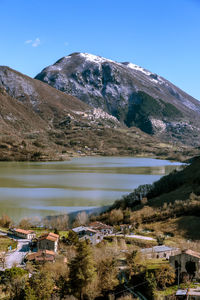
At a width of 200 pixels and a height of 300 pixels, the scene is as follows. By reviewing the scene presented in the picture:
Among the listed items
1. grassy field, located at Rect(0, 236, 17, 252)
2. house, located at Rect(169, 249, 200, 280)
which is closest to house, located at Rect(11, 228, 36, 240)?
grassy field, located at Rect(0, 236, 17, 252)

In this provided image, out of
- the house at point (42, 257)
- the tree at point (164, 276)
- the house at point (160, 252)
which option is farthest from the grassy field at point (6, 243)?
the tree at point (164, 276)

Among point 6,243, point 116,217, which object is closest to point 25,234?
point 6,243

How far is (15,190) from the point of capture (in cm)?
6712

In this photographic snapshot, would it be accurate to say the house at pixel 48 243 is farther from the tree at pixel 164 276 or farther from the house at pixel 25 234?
the tree at pixel 164 276

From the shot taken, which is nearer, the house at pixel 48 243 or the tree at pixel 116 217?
the house at pixel 48 243

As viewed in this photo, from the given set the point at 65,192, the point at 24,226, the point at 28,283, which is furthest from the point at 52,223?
the point at 65,192

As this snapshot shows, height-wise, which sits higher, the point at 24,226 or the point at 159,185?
the point at 159,185

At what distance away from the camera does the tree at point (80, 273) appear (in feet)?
51.7

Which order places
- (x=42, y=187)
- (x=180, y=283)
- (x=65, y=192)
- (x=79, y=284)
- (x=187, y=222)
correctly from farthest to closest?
1. (x=42, y=187)
2. (x=65, y=192)
3. (x=187, y=222)
4. (x=180, y=283)
5. (x=79, y=284)

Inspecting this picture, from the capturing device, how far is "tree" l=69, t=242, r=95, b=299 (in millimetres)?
15758

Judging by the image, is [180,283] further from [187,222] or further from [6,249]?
[187,222]

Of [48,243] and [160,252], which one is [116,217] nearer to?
[48,243]

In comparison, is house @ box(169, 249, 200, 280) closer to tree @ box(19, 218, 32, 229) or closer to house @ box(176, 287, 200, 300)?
house @ box(176, 287, 200, 300)

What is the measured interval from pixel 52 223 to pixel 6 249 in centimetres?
1149
